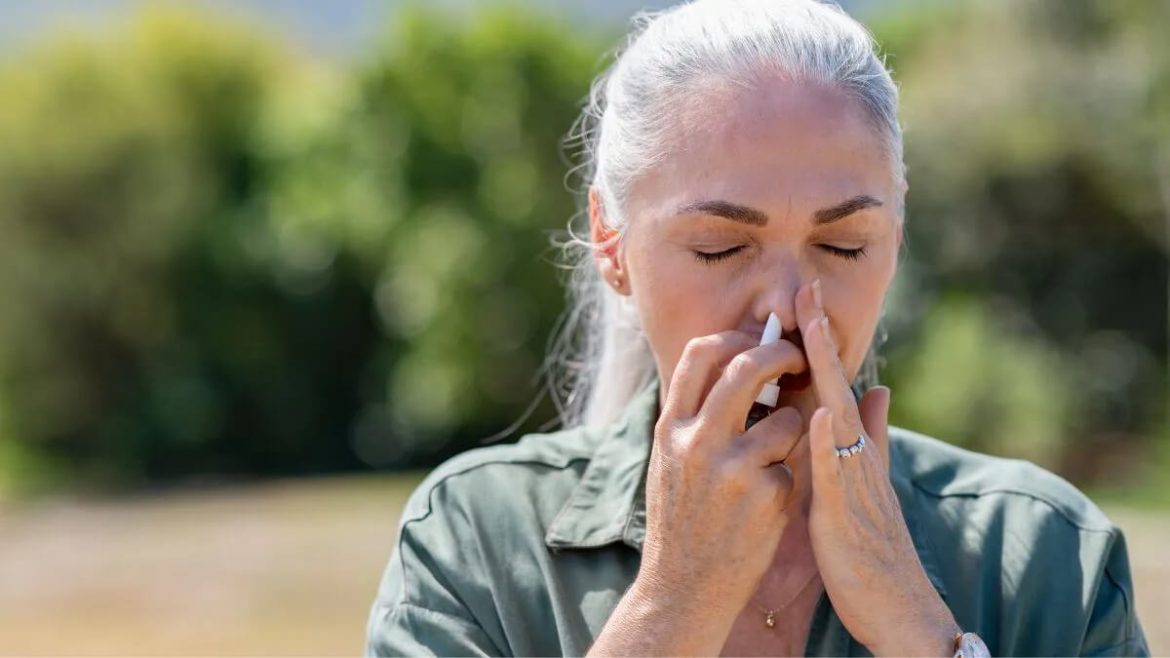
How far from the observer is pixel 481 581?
209 centimetres

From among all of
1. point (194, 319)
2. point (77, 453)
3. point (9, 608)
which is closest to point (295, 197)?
point (194, 319)

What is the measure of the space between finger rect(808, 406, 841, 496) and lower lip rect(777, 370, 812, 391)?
0.10 meters

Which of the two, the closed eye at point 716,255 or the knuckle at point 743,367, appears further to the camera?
the closed eye at point 716,255

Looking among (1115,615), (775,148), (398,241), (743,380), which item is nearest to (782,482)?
(743,380)

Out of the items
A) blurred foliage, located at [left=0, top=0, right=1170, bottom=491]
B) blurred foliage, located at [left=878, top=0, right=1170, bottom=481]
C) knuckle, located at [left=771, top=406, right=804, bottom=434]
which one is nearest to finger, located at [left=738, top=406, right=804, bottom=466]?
knuckle, located at [left=771, top=406, right=804, bottom=434]

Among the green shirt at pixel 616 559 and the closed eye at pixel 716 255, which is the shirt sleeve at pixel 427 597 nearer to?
the green shirt at pixel 616 559

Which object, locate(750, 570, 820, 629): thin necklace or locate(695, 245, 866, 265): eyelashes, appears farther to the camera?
locate(750, 570, 820, 629): thin necklace

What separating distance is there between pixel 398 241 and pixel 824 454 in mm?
18290

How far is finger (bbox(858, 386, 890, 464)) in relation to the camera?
6.59ft

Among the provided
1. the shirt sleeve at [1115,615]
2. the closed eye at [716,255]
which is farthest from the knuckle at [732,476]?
the shirt sleeve at [1115,615]

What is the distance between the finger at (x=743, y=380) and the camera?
187 centimetres

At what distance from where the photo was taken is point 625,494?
2.24 m

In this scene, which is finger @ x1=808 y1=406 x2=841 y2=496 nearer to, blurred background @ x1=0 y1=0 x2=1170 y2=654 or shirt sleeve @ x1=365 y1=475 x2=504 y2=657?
shirt sleeve @ x1=365 y1=475 x2=504 y2=657

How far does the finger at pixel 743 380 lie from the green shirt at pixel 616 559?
0.38m
